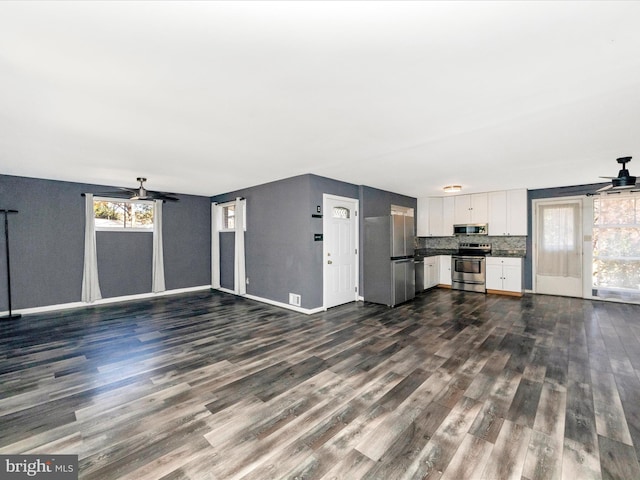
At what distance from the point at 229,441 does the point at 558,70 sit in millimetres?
3435

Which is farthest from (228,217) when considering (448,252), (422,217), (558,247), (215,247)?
(558,247)

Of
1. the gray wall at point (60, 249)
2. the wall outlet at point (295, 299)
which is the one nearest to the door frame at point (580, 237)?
the wall outlet at point (295, 299)

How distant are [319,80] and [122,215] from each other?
622cm

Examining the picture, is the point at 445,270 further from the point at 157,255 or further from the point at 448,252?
the point at 157,255

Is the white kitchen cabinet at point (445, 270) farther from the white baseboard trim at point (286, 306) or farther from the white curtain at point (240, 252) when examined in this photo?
the white curtain at point (240, 252)

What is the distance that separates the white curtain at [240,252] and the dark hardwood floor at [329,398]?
6.46ft

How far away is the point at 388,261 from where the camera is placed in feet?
18.0

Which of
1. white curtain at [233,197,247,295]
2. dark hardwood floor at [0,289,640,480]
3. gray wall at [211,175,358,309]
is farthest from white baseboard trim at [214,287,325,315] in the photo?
dark hardwood floor at [0,289,640,480]

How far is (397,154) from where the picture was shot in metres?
3.82

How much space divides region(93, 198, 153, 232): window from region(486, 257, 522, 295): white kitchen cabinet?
27.2 feet

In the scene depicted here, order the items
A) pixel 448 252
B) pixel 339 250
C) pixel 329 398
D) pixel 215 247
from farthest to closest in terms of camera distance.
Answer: pixel 448 252 < pixel 215 247 < pixel 339 250 < pixel 329 398

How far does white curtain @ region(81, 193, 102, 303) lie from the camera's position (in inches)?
221

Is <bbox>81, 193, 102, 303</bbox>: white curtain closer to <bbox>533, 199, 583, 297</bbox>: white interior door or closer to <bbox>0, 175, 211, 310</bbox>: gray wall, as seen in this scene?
<bbox>0, 175, 211, 310</bbox>: gray wall

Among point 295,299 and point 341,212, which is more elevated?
point 341,212
